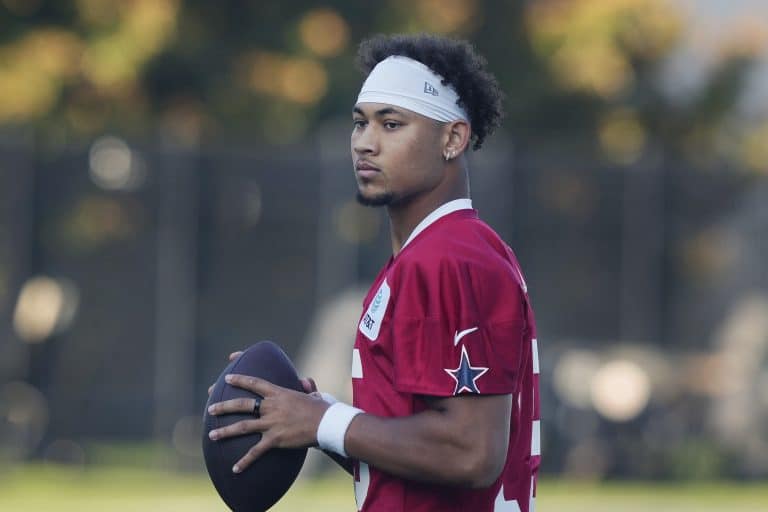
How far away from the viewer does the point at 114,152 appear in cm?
1490

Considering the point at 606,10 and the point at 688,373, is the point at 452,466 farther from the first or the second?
Result: the point at 606,10

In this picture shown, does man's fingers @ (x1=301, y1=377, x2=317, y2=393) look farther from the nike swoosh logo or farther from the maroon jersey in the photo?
the nike swoosh logo

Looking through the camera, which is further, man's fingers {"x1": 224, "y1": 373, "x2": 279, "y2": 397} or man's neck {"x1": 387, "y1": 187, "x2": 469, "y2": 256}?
man's neck {"x1": 387, "y1": 187, "x2": 469, "y2": 256}

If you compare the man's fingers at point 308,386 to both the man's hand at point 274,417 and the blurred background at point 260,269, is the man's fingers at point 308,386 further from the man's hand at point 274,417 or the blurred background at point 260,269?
the blurred background at point 260,269

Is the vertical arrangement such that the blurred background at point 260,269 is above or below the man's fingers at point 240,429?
above

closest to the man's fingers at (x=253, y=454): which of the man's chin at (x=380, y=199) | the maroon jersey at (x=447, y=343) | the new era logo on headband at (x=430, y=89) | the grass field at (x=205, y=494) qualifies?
the maroon jersey at (x=447, y=343)

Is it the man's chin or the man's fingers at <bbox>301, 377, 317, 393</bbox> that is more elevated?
the man's chin

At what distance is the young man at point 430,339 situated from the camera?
3664 mm

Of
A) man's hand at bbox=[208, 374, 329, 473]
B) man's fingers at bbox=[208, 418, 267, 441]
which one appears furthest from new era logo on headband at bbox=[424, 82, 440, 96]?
man's fingers at bbox=[208, 418, 267, 441]

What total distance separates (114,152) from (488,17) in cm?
677

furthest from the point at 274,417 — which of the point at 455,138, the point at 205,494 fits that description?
the point at 205,494

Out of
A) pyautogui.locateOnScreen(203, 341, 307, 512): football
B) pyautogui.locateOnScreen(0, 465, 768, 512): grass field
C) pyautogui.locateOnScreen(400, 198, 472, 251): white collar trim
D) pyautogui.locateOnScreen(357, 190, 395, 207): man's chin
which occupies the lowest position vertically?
pyautogui.locateOnScreen(0, 465, 768, 512): grass field

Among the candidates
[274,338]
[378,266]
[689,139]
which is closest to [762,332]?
[378,266]

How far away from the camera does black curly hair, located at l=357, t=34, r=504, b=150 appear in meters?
4.13
